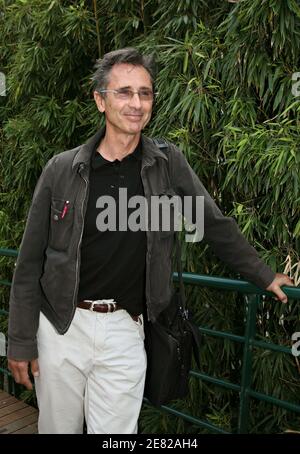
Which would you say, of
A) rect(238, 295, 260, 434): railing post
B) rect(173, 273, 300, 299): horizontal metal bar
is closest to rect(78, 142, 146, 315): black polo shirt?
rect(173, 273, 300, 299): horizontal metal bar

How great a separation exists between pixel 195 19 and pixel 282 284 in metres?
1.57

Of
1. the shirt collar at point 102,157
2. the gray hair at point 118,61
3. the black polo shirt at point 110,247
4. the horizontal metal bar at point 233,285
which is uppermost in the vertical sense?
the gray hair at point 118,61

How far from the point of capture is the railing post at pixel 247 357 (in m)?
1.86

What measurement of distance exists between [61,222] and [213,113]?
119 centimetres

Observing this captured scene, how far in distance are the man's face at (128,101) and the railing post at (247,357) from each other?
2.75ft

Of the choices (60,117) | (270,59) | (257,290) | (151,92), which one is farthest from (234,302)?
(60,117)

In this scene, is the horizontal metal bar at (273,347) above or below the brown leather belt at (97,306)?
below

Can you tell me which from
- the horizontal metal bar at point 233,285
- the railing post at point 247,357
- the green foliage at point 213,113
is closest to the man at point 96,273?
the horizontal metal bar at point 233,285

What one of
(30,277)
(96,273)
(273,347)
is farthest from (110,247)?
(273,347)

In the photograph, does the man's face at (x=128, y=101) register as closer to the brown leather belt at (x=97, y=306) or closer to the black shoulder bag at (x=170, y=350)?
the black shoulder bag at (x=170, y=350)

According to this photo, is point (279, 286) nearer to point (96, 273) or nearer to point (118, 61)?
point (96, 273)

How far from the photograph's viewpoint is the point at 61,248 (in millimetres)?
1492

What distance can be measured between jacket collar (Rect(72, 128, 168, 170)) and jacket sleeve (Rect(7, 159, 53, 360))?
0.10 metres

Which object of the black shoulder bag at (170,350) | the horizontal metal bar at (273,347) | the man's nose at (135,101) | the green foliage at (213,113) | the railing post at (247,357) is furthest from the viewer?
the green foliage at (213,113)
